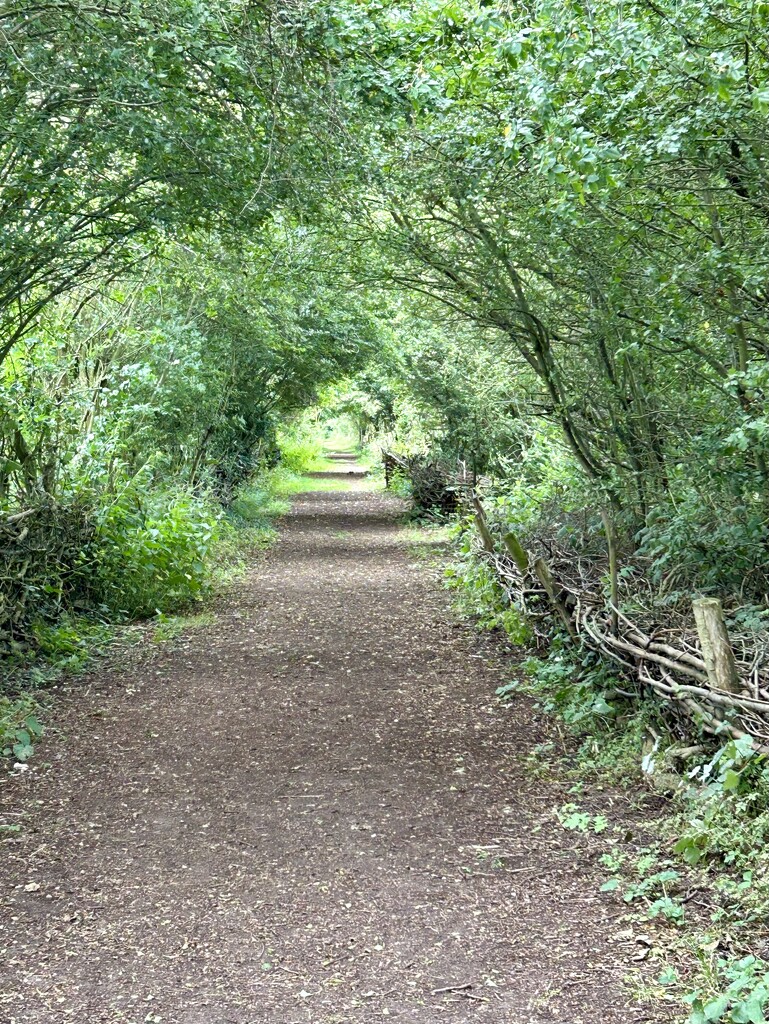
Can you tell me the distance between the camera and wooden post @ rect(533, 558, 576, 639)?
7001 millimetres

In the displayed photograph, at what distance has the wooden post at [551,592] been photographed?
23.0ft

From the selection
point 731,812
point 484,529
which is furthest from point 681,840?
point 484,529

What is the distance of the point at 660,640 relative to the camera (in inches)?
210

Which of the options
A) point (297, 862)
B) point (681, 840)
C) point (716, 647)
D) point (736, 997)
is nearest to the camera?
point (736, 997)

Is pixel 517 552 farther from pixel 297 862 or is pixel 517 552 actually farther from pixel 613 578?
pixel 297 862

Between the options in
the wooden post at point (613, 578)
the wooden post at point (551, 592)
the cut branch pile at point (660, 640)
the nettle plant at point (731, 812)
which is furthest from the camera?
the wooden post at point (551, 592)

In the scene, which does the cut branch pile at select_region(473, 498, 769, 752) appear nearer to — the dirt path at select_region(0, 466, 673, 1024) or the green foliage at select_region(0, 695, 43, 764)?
the dirt path at select_region(0, 466, 673, 1024)

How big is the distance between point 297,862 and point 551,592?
3494 millimetres

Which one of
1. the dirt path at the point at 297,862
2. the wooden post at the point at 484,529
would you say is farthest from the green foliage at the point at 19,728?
the wooden post at the point at 484,529

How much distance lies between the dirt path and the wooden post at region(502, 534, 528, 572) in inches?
36.1

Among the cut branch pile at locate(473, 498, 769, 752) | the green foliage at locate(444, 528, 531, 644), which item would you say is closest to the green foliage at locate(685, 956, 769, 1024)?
the cut branch pile at locate(473, 498, 769, 752)

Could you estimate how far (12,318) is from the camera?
24.0 ft

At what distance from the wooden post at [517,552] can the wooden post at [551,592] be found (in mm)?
755

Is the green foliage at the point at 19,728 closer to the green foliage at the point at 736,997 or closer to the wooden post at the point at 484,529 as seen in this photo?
the green foliage at the point at 736,997
